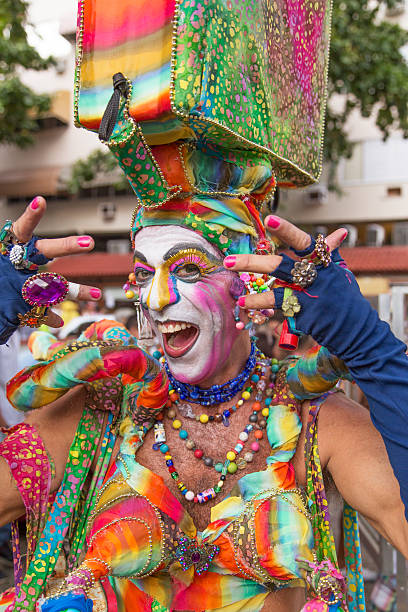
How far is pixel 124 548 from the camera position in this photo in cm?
154

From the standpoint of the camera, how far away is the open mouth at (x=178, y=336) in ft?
5.47

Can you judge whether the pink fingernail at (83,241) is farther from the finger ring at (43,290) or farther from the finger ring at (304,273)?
the finger ring at (304,273)

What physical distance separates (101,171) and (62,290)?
12565 mm

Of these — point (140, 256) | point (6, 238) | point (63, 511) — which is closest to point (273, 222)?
point (140, 256)

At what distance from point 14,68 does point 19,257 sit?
Result: 923cm

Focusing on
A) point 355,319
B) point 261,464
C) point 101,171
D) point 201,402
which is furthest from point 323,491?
point 101,171

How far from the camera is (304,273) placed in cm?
130

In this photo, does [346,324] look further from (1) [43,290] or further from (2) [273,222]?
(1) [43,290]

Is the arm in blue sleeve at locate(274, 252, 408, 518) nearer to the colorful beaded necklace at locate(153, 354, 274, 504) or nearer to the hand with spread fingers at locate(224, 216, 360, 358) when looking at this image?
the hand with spread fingers at locate(224, 216, 360, 358)

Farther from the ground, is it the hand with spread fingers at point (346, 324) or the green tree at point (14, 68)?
the green tree at point (14, 68)

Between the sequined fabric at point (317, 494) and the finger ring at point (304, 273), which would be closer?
the finger ring at point (304, 273)

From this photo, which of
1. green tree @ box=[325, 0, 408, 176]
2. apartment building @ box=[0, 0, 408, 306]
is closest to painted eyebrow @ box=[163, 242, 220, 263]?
green tree @ box=[325, 0, 408, 176]

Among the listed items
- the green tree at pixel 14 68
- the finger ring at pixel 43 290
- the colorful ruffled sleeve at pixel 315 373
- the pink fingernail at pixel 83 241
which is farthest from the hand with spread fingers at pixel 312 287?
the green tree at pixel 14 68

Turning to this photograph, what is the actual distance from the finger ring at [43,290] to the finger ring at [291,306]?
1.83 feet
